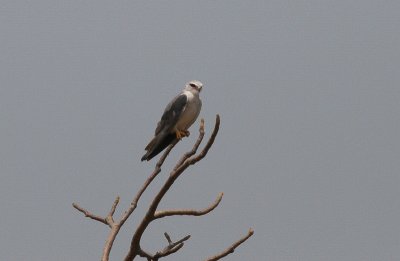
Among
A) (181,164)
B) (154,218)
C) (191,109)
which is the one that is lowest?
(154,218)

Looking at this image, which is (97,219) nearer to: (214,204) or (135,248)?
(135,248)

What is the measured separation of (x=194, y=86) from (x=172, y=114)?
683 mm

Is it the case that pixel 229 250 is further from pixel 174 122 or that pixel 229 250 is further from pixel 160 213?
pixel 174 122

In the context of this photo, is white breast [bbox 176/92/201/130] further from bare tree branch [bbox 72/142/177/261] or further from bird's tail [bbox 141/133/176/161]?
bare tree branch [bbox 72/142/177/261]

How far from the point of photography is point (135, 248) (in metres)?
6.08

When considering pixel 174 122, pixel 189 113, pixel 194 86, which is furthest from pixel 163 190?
pixel 194 86

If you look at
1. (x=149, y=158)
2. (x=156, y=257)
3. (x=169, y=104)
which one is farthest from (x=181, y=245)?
(x=169, y=104)

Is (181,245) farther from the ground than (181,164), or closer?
closer

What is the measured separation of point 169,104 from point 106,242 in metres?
4.09

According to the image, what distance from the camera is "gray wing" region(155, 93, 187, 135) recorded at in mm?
9500

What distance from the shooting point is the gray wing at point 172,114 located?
374 inches

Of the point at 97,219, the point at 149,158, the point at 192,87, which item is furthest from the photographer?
the point at 192,87

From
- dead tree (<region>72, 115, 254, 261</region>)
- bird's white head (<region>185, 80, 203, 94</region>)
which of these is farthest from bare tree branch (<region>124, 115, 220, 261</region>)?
bird's white head (<region>185, 80, 203, 94</region>)

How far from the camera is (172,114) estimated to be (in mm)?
9516
